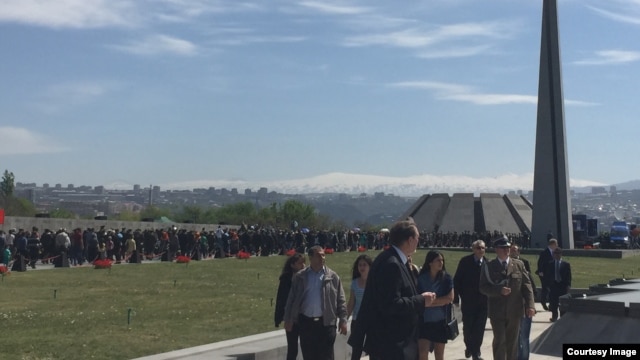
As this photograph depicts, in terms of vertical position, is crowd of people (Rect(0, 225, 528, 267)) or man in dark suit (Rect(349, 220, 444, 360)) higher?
man in dark suit (Rect(349, 220, 444, 360))

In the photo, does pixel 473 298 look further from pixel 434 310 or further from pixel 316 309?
pixel 316 309

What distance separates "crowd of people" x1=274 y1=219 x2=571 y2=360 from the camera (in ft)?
20.6

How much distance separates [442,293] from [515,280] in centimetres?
131

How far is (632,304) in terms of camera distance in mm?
11156

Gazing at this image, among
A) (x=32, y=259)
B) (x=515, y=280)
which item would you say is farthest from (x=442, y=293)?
(x=32, y=259)

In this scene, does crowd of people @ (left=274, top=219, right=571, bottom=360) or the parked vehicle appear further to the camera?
the parked vehicle

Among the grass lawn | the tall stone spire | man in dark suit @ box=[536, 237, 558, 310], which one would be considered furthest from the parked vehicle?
man in dark suit @ box=[536, 237, 558, 310]

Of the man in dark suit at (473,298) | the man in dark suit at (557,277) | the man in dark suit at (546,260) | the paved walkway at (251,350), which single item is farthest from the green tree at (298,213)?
the man in dark suit at (473,298)

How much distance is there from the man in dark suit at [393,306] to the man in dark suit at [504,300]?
162 inches

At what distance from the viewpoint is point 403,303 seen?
20.1 ft

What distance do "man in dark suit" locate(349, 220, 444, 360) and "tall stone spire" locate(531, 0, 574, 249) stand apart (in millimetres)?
48511

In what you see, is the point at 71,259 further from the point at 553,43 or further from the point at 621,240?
the point at 621,240

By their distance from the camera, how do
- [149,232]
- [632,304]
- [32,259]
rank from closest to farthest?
1. [632,304]
2. [32,259]
3. [149,232]

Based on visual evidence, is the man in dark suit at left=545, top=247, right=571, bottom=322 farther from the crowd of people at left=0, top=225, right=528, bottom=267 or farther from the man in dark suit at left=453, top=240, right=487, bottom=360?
the crowd of people at left=0, top=225, right=528, bottom=267
